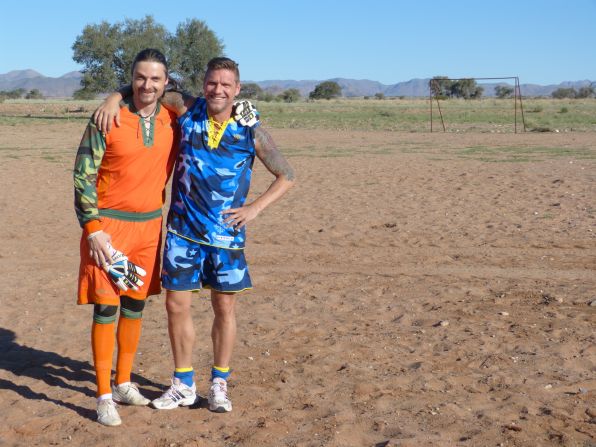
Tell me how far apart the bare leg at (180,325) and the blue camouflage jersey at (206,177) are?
14.1 inches

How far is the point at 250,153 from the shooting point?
471cm

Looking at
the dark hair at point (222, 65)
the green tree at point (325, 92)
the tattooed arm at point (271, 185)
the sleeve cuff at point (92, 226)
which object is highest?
the green tree at point (325, 92)

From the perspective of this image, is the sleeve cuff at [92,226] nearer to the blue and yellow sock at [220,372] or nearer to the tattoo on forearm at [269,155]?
the tattoo on forearm at [269,155]

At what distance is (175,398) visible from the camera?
16.1 ft

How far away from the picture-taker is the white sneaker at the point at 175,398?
491 cm

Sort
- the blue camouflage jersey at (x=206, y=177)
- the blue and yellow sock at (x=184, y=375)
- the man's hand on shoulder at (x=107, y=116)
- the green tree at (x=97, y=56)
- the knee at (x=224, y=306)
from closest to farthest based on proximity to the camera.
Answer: the man's hand on shoulder at (x=107, y=116)
the blue camouflage jersey at (x=206, y=177)
the knee at (x=224, y=306)
the blue and yellow sock at (x=184, y=375)
the green tree at (x=97, y=56)

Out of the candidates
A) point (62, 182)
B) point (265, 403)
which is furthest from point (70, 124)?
point (265, 403)

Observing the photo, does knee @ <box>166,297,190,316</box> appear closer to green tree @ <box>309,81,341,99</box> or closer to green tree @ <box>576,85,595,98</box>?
green tree @ <box>576,85,595,98</box>

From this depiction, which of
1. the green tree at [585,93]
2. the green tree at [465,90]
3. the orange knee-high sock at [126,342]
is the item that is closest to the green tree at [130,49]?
the green tree at [465,90]

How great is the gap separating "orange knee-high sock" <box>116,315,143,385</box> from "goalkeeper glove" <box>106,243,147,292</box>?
0.29 meters

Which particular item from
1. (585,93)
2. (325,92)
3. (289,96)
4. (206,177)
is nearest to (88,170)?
(206,177)

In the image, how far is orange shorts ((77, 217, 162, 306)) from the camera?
462 cm

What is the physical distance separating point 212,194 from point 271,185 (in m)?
0.35

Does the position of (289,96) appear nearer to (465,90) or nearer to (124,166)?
(465,90)
